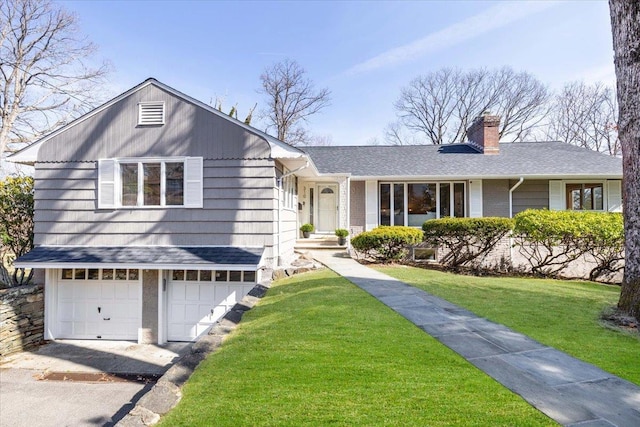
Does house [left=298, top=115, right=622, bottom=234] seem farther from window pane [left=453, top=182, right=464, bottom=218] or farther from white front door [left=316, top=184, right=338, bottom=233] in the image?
white front door [left=316, top=184, right=338, bottom=233]

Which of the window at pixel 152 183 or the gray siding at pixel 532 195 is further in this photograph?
the gray siding at pixel 532 195

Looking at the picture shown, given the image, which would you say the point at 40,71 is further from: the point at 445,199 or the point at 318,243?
the point at 445,199

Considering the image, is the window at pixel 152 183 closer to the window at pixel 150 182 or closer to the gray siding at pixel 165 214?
the window at pixel 150 182

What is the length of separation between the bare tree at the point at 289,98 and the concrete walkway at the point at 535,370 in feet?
87.7

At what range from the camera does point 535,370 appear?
307 cm

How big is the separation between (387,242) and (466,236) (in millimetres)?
2580

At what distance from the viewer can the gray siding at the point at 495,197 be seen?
40.3 feet

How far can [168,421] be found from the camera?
2473 millimetres

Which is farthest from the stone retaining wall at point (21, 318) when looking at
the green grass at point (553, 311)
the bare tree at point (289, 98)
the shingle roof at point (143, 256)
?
the bare tree at point (289, 98)

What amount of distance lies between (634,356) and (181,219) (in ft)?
28.8

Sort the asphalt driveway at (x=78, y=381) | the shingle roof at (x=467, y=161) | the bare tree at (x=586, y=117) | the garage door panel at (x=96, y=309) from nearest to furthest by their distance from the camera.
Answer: the asphalt driveway at (x=78, y=381) < the garage door panel at (x=96, y=309) < the shingle roof at (x=467, y=161) < the bare tree at (x=586, y=117)

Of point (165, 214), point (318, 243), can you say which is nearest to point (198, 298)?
point (165, 214)

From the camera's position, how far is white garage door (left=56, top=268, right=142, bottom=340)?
9.05m

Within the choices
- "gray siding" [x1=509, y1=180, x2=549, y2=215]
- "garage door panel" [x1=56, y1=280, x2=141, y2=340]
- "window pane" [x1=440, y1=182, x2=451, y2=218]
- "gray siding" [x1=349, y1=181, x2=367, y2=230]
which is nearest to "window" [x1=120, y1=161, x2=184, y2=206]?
"garage door panel" [x1=56, y1=280, x2=141, y2=340]
